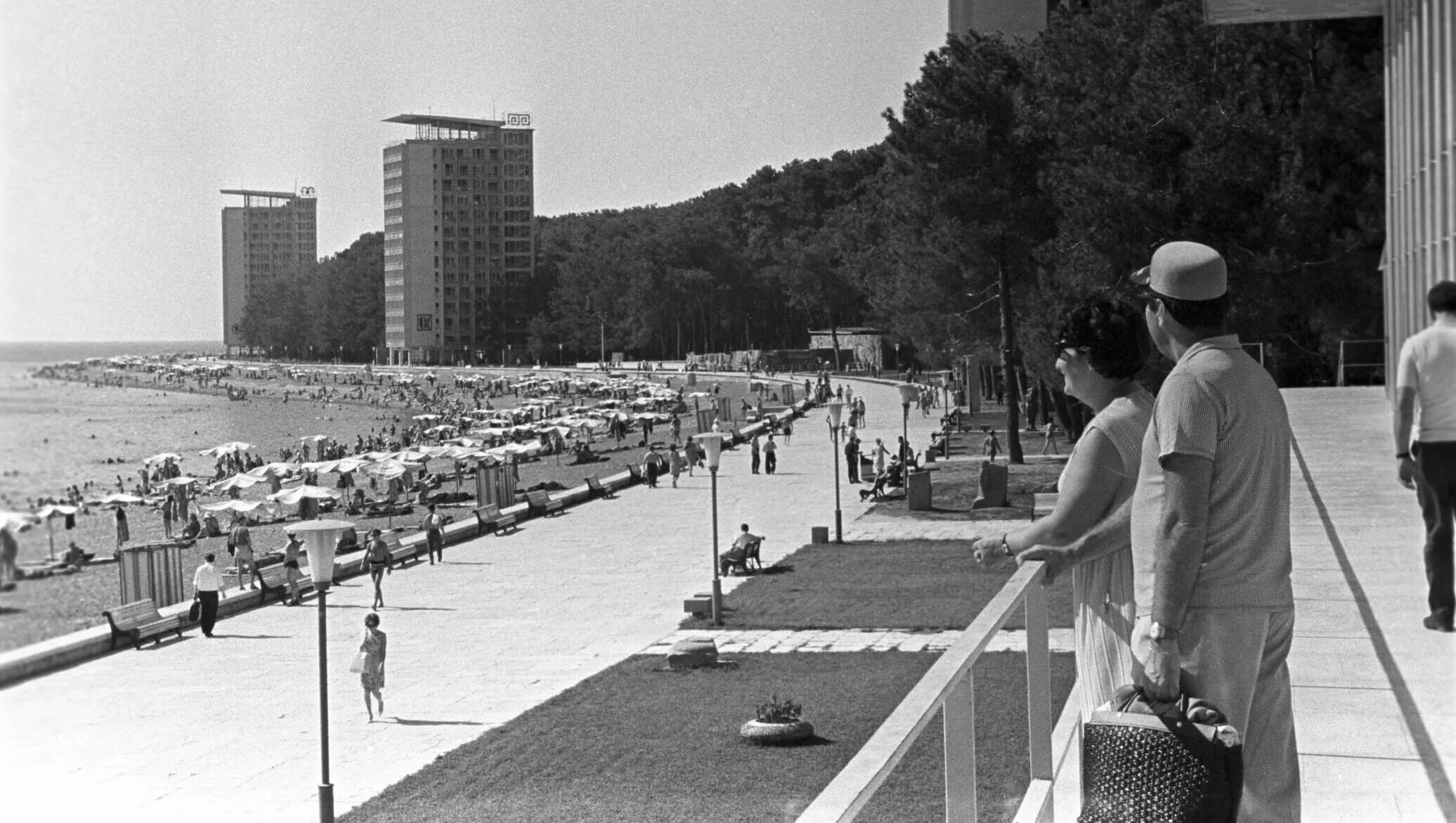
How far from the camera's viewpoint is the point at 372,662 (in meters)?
15.3

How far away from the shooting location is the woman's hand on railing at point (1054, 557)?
127 inches

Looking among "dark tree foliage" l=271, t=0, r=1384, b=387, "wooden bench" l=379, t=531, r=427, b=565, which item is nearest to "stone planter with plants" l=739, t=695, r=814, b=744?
"dark tree foliage" l=271, t=0, r=1384, b=387

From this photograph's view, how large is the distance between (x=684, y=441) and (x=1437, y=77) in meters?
42.1

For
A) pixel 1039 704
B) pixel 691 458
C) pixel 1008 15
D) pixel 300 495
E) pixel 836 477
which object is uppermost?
pixel 1008 15

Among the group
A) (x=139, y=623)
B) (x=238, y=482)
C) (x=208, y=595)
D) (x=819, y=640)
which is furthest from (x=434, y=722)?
(x=238, y=482)

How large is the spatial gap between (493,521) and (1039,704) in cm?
2874

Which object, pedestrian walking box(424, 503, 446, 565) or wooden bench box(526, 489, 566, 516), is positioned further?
wooden bench box(526, 489, 566, 516)

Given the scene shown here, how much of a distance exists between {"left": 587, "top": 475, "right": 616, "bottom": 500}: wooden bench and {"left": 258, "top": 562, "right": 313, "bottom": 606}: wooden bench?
Answer: 41.7ft

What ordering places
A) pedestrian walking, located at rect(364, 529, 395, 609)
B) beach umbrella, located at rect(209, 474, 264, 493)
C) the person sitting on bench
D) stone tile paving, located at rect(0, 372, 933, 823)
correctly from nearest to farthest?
stone tile paving, located at rect(0, 372, 933, 823), pedestrian walking, located at rect(364, 529, 395, 609), the person sitting on bench, beach umbrella, located at rect(209, 474, 264, 493)

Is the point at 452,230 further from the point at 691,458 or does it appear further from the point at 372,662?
the point at 372,662

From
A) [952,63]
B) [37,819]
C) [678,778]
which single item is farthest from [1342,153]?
[37,819]

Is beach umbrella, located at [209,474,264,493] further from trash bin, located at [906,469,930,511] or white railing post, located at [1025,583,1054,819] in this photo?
white railing post, located at [1025,583,1054,819]

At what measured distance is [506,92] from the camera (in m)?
161

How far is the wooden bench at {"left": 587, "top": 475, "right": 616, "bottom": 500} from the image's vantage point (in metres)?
37.8
